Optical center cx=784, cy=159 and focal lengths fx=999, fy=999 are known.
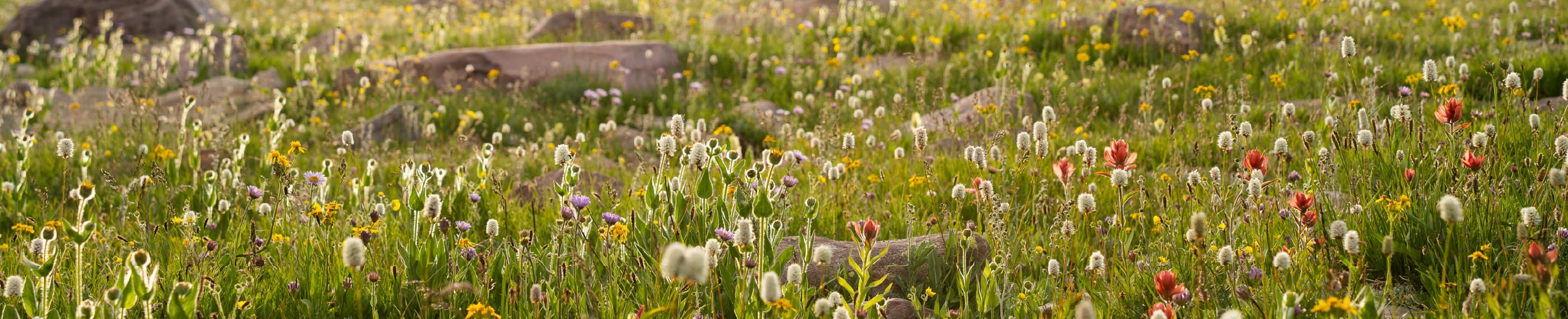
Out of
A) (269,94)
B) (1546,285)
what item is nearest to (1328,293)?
(1546,285)

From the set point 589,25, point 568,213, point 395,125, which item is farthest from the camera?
point 589,25

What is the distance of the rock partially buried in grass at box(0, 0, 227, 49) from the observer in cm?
1132

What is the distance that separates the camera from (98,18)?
1143cm

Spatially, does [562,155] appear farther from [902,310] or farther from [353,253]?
[902,310]

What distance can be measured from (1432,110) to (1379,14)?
449cm

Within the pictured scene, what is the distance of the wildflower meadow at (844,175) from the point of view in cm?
239

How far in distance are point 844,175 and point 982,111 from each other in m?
1.12

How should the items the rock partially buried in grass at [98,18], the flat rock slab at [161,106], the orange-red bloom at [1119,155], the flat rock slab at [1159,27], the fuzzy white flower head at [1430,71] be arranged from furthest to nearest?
the rock partially buried in grass at [98,18] → the flat rock slab at [1159,27] → the flat rock slab at [161,106] → the fuzzy white flower head at [1430,71] → the orange-red bloom at [1119,155]

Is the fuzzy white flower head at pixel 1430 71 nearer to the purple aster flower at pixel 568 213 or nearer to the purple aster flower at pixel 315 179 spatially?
the purple aster flower at pixel 568 213

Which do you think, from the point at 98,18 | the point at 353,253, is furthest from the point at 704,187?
the point at 98,18

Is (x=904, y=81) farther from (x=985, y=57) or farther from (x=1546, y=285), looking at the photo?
(x=1546, y=285)

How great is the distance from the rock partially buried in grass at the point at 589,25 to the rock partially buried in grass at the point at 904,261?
8.09 meters

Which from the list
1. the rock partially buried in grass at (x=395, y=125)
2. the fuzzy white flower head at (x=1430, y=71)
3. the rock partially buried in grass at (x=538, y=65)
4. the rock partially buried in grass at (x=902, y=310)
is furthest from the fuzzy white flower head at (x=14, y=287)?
the rock partially buried in grass at (x=538, y=65)

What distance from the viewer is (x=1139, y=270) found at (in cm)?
270
